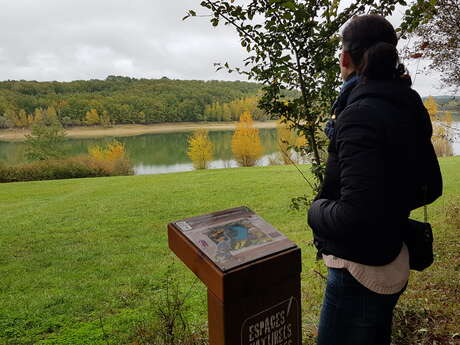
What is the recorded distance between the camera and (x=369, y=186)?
1.22 metres

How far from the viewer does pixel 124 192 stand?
18391mm

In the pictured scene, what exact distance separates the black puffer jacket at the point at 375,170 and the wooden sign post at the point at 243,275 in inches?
16.0

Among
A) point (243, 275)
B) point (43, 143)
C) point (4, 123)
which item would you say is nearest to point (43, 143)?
point (43, 143)

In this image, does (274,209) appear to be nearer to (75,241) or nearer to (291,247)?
(75,241)

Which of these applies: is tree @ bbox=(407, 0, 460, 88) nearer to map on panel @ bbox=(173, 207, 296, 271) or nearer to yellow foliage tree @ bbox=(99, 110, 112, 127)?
map on panel @ bbox=(173, 207, 296, 271)

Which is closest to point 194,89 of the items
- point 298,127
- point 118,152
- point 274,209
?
point 118,152

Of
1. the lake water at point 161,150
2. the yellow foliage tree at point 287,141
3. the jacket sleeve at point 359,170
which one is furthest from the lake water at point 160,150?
the jacket sleeve at point 359,170

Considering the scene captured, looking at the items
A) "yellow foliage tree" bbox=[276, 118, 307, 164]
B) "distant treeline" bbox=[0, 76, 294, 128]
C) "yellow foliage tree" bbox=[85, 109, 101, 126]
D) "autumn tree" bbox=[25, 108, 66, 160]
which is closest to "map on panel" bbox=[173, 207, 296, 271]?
"yellow foliage tree" bbox=[276, 118, 307, 164]

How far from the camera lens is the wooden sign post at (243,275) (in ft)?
5.27

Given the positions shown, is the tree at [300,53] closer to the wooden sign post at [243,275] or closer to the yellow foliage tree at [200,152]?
the wooden sign post at [243,275]

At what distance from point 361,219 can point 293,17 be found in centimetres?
188

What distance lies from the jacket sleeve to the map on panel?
0.54m

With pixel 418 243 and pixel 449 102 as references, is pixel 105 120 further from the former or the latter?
pixel 418 243

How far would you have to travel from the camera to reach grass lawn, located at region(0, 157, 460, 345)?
4.00 meters
